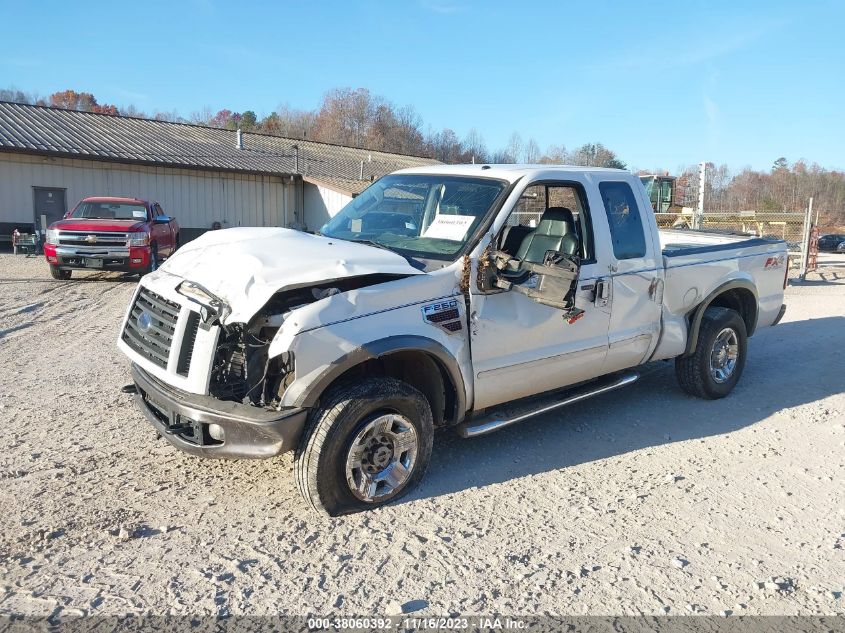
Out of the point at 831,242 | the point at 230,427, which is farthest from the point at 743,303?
the point at 831,242

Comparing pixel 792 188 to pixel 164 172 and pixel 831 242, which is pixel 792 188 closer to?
pixel 831 242

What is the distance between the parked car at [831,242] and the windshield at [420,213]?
3880cm

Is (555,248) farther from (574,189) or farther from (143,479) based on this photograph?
(143,479)

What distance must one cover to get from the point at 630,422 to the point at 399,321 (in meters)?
2.84

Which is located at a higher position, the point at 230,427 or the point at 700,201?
the point at 700,201

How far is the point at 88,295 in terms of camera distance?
37.4 ft

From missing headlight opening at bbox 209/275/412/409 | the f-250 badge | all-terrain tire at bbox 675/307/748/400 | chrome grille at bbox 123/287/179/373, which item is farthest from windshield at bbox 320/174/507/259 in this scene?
all-terrain tire at bbox 675/307/748/400

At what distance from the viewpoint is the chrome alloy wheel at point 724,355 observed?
245 inches

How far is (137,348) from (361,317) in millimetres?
1611

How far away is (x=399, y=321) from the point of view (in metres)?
3.78

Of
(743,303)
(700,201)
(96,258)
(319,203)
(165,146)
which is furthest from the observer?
(319,203)

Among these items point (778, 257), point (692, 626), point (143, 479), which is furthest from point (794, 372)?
point (143, 479)

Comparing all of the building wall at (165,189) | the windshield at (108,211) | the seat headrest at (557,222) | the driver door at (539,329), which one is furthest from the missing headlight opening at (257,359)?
the building wall at (165,189)

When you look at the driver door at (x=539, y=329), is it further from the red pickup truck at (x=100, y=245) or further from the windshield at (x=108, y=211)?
the windshield at (x=108, y=211)
